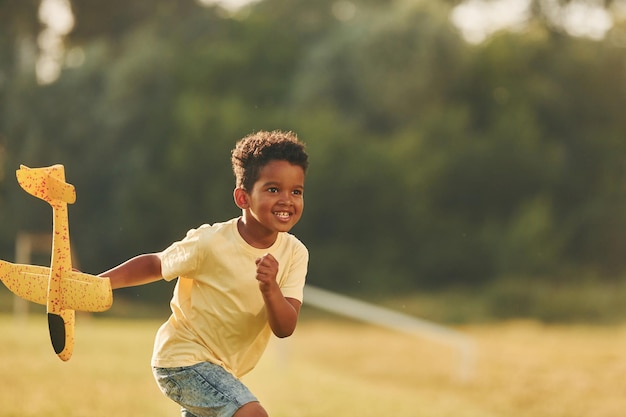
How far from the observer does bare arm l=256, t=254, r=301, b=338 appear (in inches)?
138

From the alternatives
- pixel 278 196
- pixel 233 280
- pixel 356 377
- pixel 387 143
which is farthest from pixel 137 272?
pixel 387 143

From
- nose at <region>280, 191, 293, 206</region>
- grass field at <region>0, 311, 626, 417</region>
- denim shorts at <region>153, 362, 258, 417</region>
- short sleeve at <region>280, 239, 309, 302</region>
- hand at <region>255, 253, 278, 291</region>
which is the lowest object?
denim shorts at <region>153, 362, 258, 417</region>

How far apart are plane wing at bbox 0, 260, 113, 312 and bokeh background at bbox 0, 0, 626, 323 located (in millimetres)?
21593

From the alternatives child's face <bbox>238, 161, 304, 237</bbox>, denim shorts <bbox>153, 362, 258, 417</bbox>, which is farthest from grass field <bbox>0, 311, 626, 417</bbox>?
child's face <bbox>238, 161, 304, 237</bbox>

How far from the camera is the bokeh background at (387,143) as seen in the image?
25.9 metres

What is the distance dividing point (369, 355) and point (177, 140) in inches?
439

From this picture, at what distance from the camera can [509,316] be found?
24578mm

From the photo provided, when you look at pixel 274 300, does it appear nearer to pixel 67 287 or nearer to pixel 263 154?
pixel 263 154

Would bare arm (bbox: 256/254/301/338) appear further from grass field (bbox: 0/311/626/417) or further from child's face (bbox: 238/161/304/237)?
grass field (bbox: 0/311/626/417)

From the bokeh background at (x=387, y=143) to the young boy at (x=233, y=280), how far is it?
2147cm

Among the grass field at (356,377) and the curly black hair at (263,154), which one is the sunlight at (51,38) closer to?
the grass field at (356,377)

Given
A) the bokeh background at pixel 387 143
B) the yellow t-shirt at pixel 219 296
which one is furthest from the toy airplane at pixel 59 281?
the bokeh background at pixel 387 143

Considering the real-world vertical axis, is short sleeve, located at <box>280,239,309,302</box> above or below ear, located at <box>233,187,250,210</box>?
below

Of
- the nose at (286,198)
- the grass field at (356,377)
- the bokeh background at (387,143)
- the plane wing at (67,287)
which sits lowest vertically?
the plane wing at (67,287)
